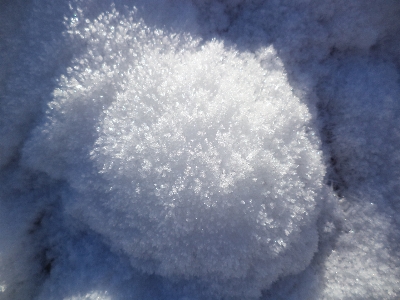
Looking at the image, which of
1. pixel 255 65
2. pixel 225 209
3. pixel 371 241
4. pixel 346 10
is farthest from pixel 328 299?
pixel 346 10

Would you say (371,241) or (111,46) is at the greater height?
(111,46)

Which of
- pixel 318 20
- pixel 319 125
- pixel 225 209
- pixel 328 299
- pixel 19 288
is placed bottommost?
pixel 19 288

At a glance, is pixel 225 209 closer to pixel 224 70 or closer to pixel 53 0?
pixel 224 70

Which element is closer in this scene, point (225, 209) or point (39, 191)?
point (225, 209)

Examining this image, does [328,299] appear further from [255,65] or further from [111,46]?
[111,46]
